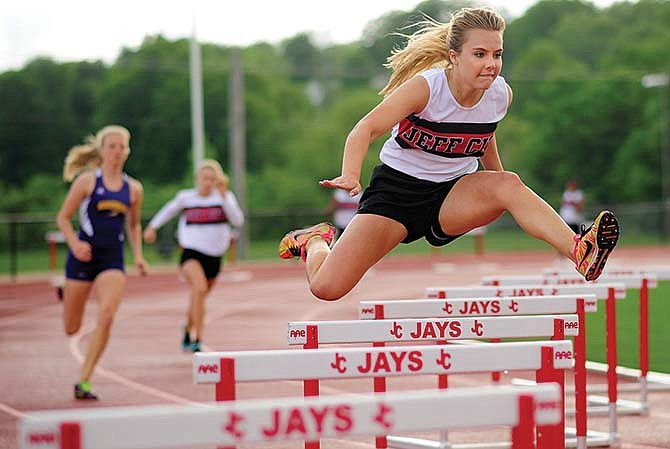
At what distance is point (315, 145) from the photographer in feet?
182

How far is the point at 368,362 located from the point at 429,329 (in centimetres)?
121

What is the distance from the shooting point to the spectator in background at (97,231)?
27.5ft

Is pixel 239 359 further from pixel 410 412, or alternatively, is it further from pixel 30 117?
pixel 30 117

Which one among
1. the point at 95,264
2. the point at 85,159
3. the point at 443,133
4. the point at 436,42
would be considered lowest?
the point at 95,264

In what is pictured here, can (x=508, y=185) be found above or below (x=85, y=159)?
below

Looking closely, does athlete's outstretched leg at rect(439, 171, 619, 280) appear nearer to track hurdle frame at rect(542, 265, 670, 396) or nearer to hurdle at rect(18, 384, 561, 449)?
track hurdle frame at rect(542, 265, 670, 396)

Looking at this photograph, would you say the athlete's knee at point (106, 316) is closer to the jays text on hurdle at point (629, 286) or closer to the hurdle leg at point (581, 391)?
the jays text on hurdle at point (629, 286)

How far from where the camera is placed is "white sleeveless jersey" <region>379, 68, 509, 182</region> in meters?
5.40

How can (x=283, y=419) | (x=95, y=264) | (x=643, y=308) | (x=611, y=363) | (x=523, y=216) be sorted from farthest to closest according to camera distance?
(x=95, y=264), (x=643, y=308), (x=611, y=363), (x=523, y=216), (x=283, y=419)

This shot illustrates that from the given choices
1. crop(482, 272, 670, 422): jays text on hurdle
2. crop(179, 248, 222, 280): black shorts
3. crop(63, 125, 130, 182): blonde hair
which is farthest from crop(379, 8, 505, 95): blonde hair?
crop(179, 248, 222, 280): black shorts

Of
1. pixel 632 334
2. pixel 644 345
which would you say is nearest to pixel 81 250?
pixel 644 345

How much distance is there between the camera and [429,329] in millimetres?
4777

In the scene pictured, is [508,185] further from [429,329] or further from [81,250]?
[81,250]

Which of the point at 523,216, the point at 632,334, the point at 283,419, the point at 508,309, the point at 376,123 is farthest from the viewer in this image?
the point at 632,334
